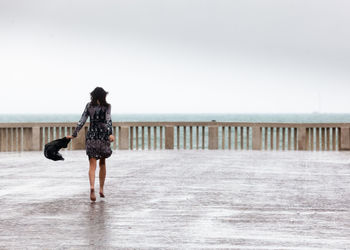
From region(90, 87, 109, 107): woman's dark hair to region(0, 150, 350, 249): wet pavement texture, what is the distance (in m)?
1.51

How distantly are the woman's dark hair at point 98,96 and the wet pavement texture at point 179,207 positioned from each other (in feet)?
4.94

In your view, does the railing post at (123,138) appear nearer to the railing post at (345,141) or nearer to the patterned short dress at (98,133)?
the railing post at (345,141)

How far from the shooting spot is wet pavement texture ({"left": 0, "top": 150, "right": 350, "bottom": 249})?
23.2 ft

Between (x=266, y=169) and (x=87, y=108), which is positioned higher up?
(x=87, y=108)

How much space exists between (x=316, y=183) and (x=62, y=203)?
208 inches

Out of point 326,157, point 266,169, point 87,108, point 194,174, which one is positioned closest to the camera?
point 87,108

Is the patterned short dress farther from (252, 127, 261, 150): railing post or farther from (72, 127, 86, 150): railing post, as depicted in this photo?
(252, 127, 261, 150): railing post

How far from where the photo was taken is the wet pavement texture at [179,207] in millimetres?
7062

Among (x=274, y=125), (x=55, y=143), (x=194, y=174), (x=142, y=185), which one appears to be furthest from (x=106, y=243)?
(x=274, y=125)

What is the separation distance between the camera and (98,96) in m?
10.3

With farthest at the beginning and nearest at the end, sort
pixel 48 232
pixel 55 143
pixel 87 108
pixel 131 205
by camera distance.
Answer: pixel 55 143
pixel 87 108
pixel 131 205
pixel 48 232

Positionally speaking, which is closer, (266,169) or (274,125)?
(266,169)

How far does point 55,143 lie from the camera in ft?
36.7

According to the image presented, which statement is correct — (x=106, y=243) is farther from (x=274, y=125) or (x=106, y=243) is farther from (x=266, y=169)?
(x=274, y=125)
